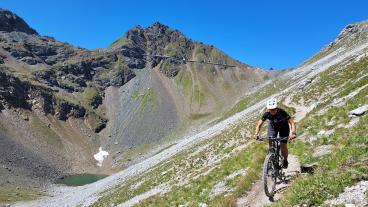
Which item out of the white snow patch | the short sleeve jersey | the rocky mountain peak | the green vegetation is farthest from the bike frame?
the white snow patch

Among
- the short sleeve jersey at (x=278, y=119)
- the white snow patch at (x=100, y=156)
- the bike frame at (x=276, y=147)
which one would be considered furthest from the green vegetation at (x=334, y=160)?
the white snow patch at (x=100, y=156)

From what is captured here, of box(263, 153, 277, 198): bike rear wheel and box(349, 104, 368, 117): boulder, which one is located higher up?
box(349, 104, 368, 117): boulder

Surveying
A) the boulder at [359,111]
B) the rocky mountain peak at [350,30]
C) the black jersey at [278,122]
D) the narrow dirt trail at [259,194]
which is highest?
the rocky mountain peak at [350,30]

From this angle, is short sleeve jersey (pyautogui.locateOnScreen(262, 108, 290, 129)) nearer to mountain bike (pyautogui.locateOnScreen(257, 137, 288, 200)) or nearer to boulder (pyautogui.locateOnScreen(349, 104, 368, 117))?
mountain bike (pyautogui.locateOnScreen(257, 137, 288, 200))

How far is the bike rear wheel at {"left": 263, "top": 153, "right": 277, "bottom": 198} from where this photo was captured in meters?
13.4

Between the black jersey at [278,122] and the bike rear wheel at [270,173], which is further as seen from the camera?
the black jersey at [278,122]

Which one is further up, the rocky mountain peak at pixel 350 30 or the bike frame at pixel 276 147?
the rocky mountain peak at pixel 350 30

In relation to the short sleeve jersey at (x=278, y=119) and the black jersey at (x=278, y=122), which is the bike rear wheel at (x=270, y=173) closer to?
the black jersey at (x=278, y=122)

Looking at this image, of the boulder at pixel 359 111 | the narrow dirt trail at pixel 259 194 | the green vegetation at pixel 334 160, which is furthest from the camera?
the boulder at pixel 359 111

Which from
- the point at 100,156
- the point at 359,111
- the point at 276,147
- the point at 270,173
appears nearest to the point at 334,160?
the point at 276,147

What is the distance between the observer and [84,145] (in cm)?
17400

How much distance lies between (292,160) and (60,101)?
618 feet

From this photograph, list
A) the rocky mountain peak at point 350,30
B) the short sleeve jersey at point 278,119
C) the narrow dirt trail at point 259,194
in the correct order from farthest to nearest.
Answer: the rocky mountain peak at point 350,30 < the short sleeve jersey at point 278,119 < the narrow dirt trail at point 259,194

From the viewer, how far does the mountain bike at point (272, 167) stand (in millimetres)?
13398
